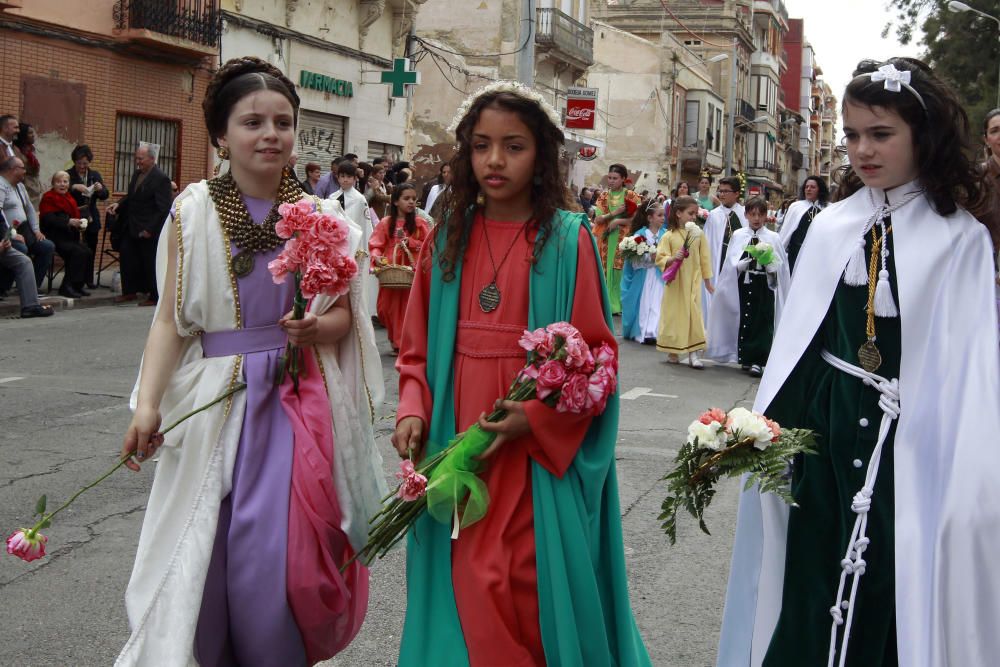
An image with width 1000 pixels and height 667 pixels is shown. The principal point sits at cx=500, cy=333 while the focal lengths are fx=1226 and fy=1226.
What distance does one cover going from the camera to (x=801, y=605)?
11.0ft

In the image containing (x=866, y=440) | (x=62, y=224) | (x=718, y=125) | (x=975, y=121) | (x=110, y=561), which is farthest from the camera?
(x=718, y=125)

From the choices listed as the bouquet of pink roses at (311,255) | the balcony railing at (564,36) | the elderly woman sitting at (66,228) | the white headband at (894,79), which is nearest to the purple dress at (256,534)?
the bouquet of pink roses at (311,255)

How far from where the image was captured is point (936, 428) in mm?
3191

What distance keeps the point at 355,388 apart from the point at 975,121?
34.0 metres

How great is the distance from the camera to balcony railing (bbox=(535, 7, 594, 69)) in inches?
1380

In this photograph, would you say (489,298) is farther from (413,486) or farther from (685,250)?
(685,250)

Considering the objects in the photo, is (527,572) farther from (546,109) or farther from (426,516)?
(546,109)

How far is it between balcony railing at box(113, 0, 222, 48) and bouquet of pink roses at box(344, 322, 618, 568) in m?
18.3

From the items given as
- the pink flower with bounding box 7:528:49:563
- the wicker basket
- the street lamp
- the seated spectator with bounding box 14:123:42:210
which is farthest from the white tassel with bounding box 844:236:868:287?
the street lamp

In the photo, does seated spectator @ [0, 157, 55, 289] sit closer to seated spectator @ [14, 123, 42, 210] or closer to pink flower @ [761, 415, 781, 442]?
seated spectator @ [14, 123, 42, 210]

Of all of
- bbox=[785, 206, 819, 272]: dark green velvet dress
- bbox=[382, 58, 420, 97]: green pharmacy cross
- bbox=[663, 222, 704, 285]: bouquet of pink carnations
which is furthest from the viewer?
bbox=[382, 58, 420, 97]: green pharmacy cross

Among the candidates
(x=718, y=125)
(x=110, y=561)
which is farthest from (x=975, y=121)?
(x=110, y=561)

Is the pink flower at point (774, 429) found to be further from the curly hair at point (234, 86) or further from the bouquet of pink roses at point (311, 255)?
the curly hair at point (234, 86)

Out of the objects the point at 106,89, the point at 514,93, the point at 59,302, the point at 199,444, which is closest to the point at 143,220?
the point at 59,302
